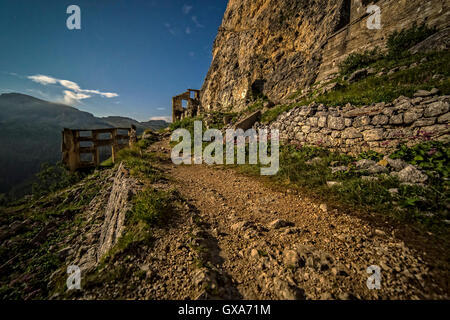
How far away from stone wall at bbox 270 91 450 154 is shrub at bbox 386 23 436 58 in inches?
287

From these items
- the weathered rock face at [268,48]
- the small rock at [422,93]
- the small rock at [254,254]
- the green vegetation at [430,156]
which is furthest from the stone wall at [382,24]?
the small rock at [254,254]

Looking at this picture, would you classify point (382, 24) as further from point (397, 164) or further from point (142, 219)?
point (142, 219)

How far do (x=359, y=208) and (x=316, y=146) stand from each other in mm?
4407

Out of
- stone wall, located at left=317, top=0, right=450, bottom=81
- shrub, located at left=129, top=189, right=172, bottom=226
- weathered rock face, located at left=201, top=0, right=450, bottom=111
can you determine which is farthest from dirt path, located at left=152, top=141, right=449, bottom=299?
weathered rock face, located at left=201, top=0, right=450, bottom=111

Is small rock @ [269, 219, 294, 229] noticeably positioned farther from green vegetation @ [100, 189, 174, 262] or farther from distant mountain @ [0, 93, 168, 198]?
distant mountain @ [0, 93, 168, 198]

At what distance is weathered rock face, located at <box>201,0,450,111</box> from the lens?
11.7m

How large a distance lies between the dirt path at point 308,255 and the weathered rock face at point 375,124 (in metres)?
3.85

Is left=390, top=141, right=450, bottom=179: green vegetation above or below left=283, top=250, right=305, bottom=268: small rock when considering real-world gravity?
above

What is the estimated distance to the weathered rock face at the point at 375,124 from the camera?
452 cm

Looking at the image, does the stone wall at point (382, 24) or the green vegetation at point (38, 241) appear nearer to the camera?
the green vegetation at point (38, 241)

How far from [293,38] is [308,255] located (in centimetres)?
2308

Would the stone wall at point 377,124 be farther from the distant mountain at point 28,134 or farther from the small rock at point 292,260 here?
the distant mountain at point 28,134

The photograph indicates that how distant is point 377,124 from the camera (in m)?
5.52
